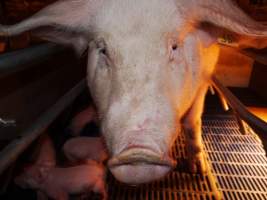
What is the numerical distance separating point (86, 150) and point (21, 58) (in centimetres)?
109

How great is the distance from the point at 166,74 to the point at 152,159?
353mm

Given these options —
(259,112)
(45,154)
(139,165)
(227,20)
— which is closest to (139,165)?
(139,165)

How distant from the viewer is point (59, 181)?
1.73m

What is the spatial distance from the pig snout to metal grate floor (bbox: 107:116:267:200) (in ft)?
2.95

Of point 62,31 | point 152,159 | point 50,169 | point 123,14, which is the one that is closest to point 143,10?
point 123,14

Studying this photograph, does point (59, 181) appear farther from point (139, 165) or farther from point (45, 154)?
point (139, 165)

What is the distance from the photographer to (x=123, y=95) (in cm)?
116

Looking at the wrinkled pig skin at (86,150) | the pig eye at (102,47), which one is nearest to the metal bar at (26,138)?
the pig eye at (102,47)

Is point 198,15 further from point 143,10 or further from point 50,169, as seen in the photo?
point 50,169

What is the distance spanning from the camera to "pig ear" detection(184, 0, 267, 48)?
4.16 feet

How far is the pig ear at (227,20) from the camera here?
49.9 inches

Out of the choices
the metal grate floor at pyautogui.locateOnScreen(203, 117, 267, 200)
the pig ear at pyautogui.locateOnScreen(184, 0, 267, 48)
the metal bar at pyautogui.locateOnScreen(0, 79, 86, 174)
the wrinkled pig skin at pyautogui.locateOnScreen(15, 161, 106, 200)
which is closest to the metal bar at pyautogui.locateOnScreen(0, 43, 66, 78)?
the metal bar at pyautogui.locateOnScreen(0, 79, 86, 174)

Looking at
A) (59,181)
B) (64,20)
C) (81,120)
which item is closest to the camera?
(64,20)

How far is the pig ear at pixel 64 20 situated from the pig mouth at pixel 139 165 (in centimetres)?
65
